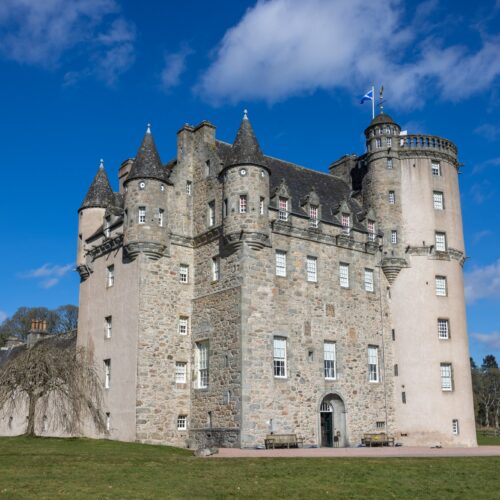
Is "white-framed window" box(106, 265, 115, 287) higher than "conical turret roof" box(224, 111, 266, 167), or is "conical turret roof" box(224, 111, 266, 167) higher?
"conical turret roof" box(224, 111, 266, 167)

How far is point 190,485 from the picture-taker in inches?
715

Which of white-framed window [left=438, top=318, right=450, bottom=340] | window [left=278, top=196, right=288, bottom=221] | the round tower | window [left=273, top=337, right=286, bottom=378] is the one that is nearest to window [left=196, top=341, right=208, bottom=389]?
window [left=273, top=337, right=286, bottom=378]

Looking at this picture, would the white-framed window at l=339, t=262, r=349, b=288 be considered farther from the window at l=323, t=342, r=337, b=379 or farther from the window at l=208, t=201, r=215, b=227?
the window at l=208, t=201, r=215, b=227

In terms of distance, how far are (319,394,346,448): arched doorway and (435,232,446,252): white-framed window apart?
1164 cm

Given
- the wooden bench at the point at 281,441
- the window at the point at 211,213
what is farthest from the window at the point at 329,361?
the window at the point at 211,213

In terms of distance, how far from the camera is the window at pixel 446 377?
132 feet

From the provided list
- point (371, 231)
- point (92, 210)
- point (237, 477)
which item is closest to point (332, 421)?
point (371, 231)

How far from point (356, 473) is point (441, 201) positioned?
25.6 meters

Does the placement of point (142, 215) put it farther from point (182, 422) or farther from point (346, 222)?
→ point (346, 222)

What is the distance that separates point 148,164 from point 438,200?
18.2 meters

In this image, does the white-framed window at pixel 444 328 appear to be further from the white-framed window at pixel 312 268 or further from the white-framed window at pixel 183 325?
the white-framed window at pixel 183 325

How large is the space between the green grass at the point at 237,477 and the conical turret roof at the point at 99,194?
2041 centimetres

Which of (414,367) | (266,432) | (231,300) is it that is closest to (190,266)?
(231,300)

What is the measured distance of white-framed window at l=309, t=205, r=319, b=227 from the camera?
39.0 metres
